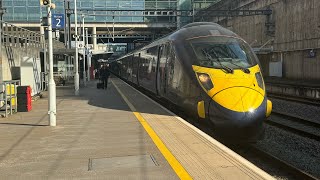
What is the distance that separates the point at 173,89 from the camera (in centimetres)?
1337

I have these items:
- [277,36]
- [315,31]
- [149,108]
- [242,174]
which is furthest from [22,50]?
[277,36]

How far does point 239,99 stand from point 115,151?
342 cm

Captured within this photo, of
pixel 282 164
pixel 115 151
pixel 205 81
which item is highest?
pixel 205 81

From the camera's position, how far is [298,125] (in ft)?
48.2

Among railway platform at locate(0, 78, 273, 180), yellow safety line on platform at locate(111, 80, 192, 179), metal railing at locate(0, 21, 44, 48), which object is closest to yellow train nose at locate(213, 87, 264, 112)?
railway platform at locate(0, 78, 273, 180)

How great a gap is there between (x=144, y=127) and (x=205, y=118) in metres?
1.54

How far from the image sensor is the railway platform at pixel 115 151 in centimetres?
651

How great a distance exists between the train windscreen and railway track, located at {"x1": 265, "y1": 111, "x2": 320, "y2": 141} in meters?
2.84

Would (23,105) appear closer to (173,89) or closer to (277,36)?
(173,89)

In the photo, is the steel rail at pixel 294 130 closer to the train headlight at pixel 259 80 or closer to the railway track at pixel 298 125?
the railway track at pixel 298 125

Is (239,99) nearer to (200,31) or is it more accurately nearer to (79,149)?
(200,31)

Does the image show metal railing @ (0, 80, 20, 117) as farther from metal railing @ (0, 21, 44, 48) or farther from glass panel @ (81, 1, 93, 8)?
glass panel @ (81, 1, 93, 8)

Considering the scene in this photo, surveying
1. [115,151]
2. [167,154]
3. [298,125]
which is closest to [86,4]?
[298,125]

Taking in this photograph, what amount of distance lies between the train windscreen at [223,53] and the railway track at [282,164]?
7.33ft
